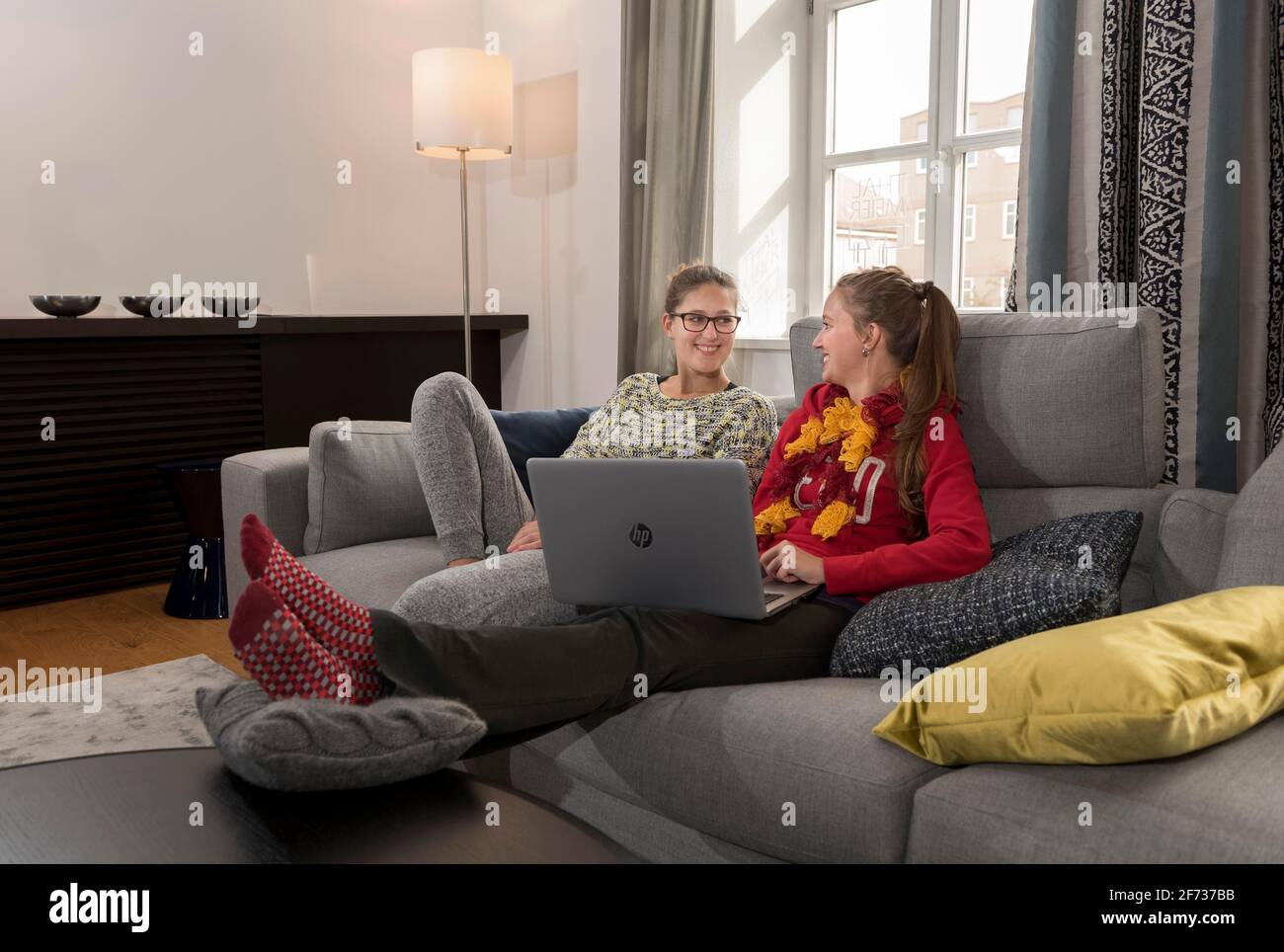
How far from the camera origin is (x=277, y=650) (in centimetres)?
124

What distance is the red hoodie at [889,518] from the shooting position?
171 centimetres

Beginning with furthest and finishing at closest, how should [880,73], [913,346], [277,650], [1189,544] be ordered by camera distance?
[880,73] < [913,346] < [1189,544] < [277,650]

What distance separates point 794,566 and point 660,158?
7.10ft

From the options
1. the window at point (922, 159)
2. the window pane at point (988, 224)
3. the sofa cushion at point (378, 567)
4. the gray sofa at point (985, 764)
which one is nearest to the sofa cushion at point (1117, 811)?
the gray sofa at point (985, 764)

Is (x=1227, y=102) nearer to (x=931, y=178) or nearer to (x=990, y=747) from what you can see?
(x=931, y=178)

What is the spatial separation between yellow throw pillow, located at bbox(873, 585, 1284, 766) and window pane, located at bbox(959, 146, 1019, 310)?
193 cm

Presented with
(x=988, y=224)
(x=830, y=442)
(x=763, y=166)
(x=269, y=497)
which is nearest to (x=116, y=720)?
(x=269, y=497)

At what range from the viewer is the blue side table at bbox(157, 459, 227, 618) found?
127 inches

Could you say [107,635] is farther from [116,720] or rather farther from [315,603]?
[315,603]

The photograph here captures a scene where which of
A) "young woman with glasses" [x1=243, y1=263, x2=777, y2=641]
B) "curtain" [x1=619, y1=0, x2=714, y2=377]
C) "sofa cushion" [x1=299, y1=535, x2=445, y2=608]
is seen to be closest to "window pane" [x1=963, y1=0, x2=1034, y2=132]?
"curtain" [x1=619, y1=0, x2=714, y2=377]

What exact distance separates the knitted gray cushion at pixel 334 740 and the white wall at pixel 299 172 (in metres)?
2.88

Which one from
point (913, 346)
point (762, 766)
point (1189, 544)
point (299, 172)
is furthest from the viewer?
point (299, 172)

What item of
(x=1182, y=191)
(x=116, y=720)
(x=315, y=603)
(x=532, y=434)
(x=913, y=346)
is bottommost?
(x=116, y=720)

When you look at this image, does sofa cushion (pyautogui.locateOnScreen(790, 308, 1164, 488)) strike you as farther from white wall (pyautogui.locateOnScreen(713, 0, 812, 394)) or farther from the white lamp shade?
the white lamp shade
